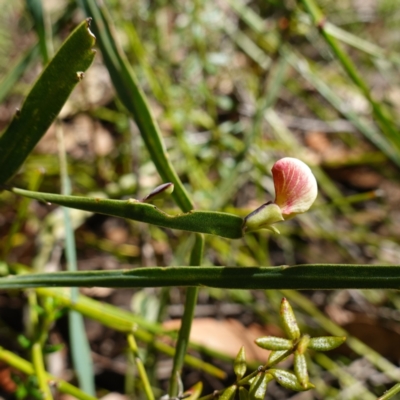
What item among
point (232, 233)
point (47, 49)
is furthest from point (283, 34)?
point (232, 233)

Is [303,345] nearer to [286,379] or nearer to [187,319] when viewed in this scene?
[286,379]

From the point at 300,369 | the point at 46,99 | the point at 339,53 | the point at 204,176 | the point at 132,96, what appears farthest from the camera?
the point at 204,176

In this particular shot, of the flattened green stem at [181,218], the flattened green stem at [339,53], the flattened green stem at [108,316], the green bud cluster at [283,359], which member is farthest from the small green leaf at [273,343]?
the flattened green stem at [339,53]

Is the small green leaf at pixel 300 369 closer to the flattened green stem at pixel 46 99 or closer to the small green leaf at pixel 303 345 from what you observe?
the small green leaf at pixel 303 345

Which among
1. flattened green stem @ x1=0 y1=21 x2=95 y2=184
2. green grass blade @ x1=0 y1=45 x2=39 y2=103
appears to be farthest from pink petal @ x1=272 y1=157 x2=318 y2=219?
green grass blade @ x1=0 y1=45 x2=39 y2=103

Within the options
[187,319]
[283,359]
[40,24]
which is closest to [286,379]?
[283,359]

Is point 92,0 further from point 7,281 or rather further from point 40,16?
point 7,281

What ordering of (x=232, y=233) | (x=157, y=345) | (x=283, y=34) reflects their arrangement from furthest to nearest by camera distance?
(x=283, y=34)
(x=157, y=345)
(x=232, y=233)
